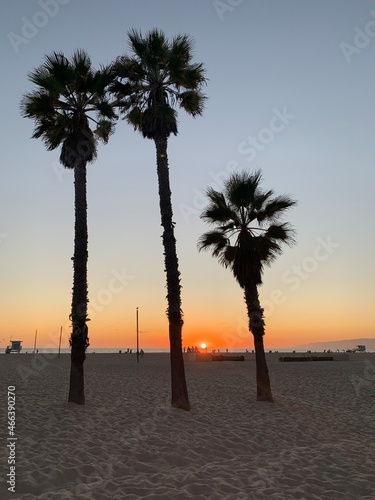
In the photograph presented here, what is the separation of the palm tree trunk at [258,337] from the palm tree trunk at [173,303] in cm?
427

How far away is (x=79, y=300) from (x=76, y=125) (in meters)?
7.08

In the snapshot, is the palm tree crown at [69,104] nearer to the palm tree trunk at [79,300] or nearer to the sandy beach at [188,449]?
the palm tree trunk at [79,300]

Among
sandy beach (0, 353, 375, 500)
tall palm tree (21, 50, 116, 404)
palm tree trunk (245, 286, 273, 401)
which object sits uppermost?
tall palm tree (21, 50, 116, 404)

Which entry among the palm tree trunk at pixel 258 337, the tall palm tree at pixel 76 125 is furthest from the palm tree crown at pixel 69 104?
the palm tree trunk at pixel 258 337

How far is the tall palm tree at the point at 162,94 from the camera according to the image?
1507 centimetres

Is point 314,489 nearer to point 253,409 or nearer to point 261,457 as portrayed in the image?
point 261,457

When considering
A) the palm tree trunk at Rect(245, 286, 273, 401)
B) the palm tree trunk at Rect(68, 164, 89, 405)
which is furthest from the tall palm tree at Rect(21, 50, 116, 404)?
Answer: the palm tree trunk at Rect(245, 286, 273, 401)

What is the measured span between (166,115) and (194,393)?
12941mm

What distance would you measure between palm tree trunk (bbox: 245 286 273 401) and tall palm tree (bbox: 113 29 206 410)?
4.40 meters

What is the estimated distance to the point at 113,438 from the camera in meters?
10.1

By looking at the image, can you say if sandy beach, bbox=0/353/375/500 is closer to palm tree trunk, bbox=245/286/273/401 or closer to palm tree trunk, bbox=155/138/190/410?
palm tree trunk, bbox=245/286/273/401

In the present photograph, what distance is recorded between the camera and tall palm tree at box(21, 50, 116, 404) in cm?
1469

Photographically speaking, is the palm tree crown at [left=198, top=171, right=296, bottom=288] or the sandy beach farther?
the palm tree crown at [left=198, top=171, right=296, bottom=288]

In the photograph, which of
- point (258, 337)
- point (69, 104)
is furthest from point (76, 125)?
point (258, 337)
